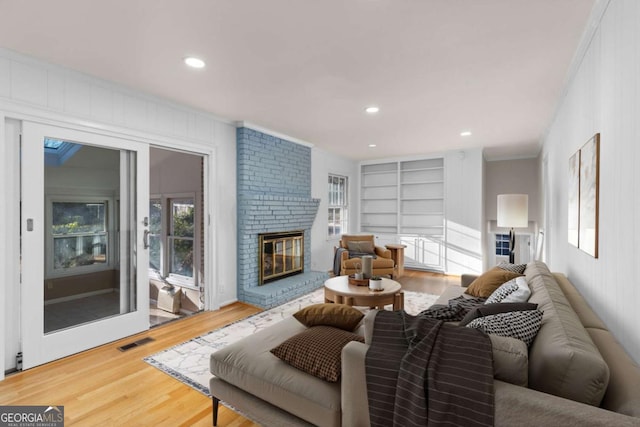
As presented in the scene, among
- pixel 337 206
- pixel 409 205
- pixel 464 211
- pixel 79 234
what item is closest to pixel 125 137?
pixel 79 234

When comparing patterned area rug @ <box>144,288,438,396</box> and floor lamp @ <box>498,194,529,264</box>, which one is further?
floor lamp @ <box>498,194,529,264</box>

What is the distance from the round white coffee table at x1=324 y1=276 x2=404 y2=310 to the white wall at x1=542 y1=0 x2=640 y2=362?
149cm

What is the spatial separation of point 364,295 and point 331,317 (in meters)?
0.99

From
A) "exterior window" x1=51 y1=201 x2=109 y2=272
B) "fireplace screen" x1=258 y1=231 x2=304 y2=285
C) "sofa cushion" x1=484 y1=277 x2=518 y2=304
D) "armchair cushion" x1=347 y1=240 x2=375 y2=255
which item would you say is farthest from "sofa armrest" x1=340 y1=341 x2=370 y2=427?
"armchair cushion" x1=347 y1=240 x2=375 y2=255

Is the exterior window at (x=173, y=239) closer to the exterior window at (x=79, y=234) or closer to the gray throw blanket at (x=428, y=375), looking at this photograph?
the exterior window at (x=79, y=234)

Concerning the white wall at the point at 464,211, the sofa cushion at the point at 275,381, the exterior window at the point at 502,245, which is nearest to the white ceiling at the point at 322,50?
the sofa cushion at the point at 275,381

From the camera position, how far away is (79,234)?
2850 mm

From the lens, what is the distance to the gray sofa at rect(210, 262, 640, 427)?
98 centimetres

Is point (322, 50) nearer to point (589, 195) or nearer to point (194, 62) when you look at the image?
point (194, 62)

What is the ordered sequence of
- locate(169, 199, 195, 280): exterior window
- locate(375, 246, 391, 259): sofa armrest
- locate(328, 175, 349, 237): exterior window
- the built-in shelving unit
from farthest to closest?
locate(328, 175, 349, 237): exterior window, the built-in shelving unit, locate(375, 246, 391, 259): sofa armrest, locate(169, 199, 195, 280): exterior window

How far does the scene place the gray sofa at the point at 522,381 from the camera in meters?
0.98

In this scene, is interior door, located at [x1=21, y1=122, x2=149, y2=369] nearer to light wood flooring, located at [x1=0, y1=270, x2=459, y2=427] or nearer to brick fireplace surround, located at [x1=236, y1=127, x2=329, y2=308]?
light wood flooring, located at [x1=0, y1=270, x2=459, y2=427]

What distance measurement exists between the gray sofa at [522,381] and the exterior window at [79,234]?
1.97 m

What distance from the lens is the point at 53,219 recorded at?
2.65 metres
